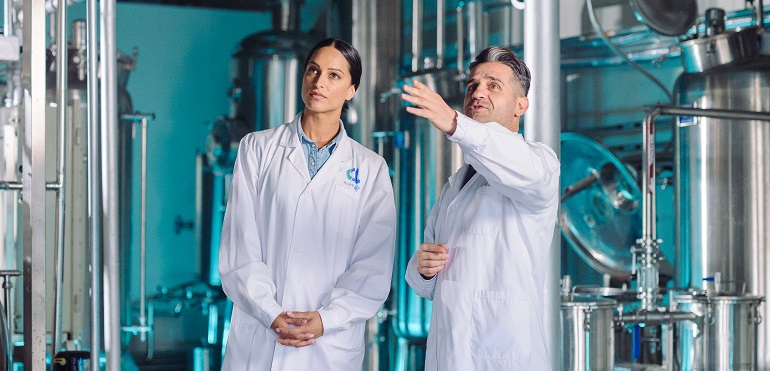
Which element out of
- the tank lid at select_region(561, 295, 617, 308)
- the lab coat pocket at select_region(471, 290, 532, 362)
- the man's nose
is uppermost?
the man's nose

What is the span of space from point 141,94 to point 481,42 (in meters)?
2.54

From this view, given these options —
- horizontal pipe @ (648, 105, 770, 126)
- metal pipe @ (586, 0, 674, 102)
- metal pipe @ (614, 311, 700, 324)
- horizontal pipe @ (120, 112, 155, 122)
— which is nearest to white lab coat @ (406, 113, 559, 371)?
metal pipe @ (614, 311, 700, 324)

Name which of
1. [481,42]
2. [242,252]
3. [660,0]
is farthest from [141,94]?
[242,252]

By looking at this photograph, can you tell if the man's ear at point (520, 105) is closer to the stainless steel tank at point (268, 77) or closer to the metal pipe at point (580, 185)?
the metal pipe at point (580, 185)

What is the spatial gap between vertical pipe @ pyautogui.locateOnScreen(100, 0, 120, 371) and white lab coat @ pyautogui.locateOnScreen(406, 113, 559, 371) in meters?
0.92

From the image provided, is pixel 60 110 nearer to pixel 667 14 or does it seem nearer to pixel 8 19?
pixel 8 19

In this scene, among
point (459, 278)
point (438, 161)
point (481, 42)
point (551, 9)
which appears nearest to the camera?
point (459, 278)

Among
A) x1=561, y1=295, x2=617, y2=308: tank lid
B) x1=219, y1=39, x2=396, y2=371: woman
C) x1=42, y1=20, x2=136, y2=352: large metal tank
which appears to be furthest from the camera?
x1=42, y1=20, x2=136, y2=352: large metal tank

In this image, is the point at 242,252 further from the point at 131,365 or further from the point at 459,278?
the point at 131,365

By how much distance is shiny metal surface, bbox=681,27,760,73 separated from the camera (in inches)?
157

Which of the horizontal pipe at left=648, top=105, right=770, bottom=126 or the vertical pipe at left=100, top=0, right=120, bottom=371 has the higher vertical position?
the horizontal pipe at left=648, top=105, right=770, bottom=126

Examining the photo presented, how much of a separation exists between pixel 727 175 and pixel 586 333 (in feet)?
3.17

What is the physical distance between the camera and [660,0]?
Answer: 4402mm

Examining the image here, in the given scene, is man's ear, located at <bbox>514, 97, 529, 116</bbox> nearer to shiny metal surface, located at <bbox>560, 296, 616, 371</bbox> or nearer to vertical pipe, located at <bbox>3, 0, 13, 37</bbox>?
vertical pipe, located at <bbox>3, 0, 13, 37</bbox>
